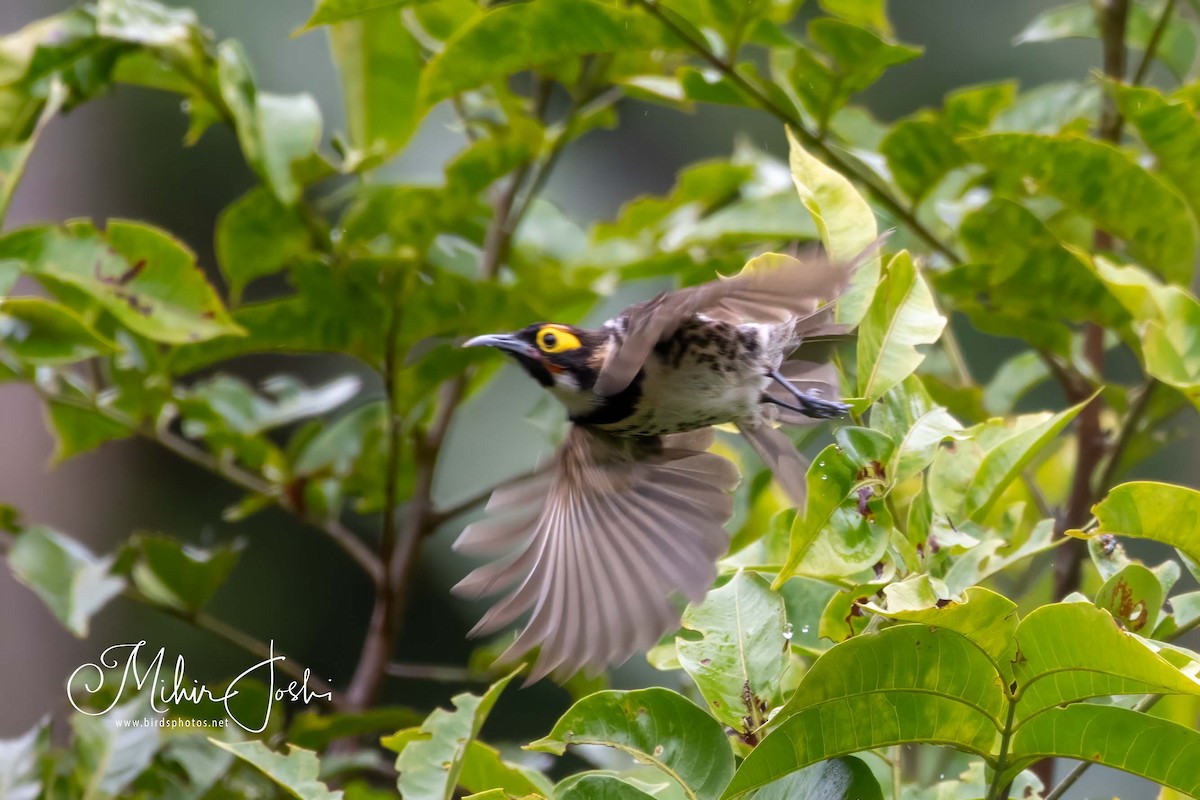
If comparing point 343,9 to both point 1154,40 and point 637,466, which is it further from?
point 1154,40

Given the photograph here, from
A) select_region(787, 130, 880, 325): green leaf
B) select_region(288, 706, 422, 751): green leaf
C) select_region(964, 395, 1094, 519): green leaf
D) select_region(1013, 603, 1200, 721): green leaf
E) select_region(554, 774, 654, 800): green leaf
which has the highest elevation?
select_region(787, 130, 880, 325): green leaf

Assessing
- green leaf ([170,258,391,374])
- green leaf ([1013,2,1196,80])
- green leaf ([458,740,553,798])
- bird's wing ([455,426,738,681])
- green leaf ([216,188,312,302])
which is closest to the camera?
green leaf ([458,740,553,798])

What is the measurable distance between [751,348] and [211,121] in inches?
36.9

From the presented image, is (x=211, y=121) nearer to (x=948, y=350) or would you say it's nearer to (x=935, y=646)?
(x=948, y=350)

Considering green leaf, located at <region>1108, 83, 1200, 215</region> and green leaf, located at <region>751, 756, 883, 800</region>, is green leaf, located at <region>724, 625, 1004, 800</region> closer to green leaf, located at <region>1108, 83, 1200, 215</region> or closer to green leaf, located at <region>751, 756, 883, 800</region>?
green leaf, located at <region>751, 756, 883, 800</region>

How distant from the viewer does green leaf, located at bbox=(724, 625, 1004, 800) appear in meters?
1.01

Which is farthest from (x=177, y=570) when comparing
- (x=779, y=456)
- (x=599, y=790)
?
(x=599, y=790)

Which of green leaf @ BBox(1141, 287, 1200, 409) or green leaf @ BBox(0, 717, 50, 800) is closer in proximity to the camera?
green leaf @ BBox(1141, 287, 1200, 409)

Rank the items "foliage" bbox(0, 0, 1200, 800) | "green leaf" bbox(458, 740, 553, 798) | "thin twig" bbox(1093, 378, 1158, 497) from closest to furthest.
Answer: "foliage" bbox(0, 0, 1200, 800) < "green leaf" bbox(458, 740, 553, 798) < "thin twig" bbox(1093, 378, 1158, 497)

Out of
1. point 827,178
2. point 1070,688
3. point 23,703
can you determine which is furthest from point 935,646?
point 23,703

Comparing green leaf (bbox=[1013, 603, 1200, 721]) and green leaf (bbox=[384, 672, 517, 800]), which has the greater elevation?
green leaf (bbox=[1013, 603, 1200, 721])

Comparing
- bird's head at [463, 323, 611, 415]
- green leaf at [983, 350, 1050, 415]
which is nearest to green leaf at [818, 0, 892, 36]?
green leaf at [983, 350, 1050, 415]

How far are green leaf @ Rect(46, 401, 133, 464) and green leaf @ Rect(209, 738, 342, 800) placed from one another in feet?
2.90

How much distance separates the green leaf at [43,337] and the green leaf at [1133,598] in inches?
48.7
